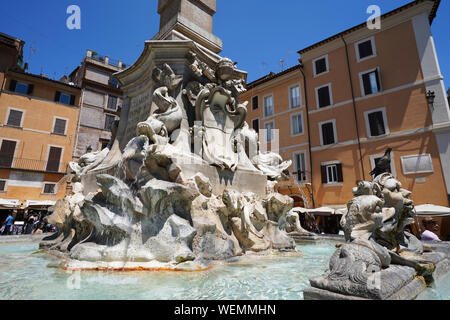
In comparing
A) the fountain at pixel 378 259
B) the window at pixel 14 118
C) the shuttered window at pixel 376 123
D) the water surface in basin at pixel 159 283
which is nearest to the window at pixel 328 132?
the shuttered window at pixel 376 123

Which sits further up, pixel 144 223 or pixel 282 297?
pixel 144 223

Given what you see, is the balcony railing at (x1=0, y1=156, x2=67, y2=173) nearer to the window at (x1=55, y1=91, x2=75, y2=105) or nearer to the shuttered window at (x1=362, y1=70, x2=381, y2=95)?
the window at (x1=55, y1=91, x2=75, y2=105)

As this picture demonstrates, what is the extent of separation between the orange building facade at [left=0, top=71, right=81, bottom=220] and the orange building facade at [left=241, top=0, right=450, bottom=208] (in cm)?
1954

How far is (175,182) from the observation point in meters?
3.91

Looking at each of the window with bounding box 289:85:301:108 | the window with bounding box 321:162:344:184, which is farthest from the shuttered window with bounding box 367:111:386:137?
the window with bounding box 289:85:301:108

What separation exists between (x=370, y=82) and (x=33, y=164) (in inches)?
1121

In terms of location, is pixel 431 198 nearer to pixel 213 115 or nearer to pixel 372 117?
pixel 372 117

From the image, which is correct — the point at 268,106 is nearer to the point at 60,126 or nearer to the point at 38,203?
the point at 60,126

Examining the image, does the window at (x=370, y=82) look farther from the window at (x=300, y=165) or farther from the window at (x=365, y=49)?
the window at (x=300, y=165)

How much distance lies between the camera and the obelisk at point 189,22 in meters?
6.32

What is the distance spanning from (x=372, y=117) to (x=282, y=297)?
1989 centimetres

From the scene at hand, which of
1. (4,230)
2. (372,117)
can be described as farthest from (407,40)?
(4,230)

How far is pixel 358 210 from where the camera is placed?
295 cm

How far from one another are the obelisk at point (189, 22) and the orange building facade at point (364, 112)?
1538cm
